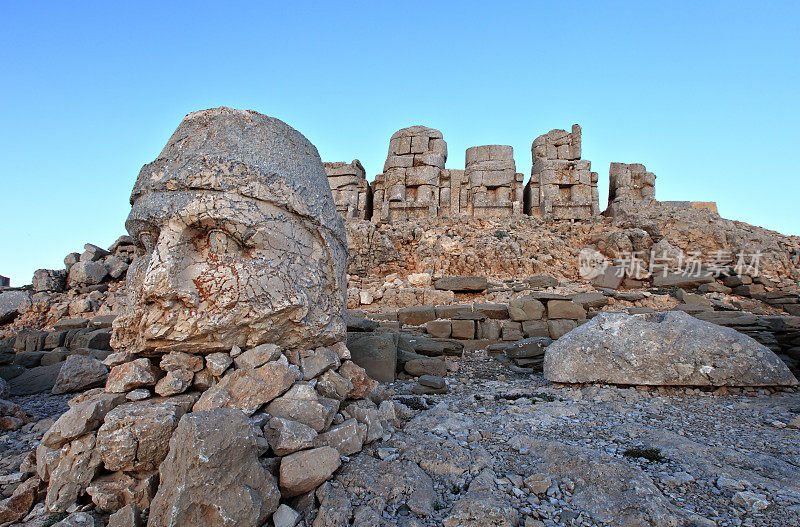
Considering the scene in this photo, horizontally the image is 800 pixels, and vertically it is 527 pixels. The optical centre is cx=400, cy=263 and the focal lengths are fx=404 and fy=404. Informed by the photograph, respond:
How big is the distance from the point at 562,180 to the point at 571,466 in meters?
16.1

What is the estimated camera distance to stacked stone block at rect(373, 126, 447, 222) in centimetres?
1714

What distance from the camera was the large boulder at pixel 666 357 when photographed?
14.1 ft

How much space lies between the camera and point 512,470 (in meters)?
2.51

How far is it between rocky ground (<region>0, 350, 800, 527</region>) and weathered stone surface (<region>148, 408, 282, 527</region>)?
309 mm

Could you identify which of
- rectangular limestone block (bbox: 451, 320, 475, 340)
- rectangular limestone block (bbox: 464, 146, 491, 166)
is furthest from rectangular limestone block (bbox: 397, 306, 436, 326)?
rectangular limestone block (bbox: 464, 146, 491, 166)

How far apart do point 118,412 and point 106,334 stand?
706 centimetres

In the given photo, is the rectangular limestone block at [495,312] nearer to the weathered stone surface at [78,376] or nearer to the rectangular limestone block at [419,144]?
the weathered stone surface at [78,376]

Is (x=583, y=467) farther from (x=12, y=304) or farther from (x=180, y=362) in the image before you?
(x=12, y=304)

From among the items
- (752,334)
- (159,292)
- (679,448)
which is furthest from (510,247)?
(159,292)

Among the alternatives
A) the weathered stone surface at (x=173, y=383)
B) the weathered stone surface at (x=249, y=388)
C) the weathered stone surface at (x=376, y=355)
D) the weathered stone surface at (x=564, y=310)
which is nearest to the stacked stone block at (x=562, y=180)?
the weathered stone surface at (x=564, y=310)

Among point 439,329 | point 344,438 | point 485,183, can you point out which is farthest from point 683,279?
point 344,438

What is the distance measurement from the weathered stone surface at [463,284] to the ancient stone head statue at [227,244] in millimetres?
7237

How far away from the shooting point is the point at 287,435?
223cm

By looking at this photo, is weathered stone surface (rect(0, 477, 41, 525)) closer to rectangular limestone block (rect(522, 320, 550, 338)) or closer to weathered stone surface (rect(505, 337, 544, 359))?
weathered stone surface (rect(505, 337, 544, 359))
